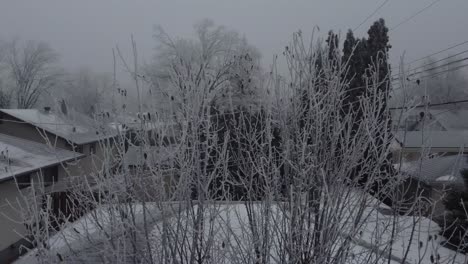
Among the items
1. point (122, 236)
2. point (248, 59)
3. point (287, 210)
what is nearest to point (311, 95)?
point (287, 210)

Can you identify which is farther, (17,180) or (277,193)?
(17,180)

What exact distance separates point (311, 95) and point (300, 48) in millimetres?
496

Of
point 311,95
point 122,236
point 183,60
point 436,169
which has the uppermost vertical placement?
point 183,60

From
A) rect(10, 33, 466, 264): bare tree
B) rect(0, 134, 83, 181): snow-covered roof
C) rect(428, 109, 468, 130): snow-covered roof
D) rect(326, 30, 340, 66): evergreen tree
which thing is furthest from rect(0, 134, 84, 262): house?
rect(428, 109, 468, 130): snow-covered roof

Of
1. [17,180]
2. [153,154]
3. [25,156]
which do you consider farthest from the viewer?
[25,156]

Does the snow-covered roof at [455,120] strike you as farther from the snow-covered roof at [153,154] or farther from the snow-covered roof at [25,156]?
the snow-covered roof at [153,154]

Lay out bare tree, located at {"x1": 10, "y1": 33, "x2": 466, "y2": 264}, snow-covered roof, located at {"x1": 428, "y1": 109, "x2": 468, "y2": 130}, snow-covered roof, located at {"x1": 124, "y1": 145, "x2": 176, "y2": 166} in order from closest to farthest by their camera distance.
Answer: bare tree, located at {"x1": 10, "y1": 33, "x2": 466, "y2": 264}, snow-covered roof, located at {"x1": 124, "y1": 145, "x2": 176, "y2": 166}, snow-covered roof, located at {"x1": 428, "y1": 109, "x2": 468, "y2": 130}

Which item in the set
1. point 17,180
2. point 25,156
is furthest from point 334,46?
point 25,156

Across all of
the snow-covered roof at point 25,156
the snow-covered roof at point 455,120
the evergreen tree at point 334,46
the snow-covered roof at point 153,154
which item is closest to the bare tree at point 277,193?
the snow-covered roof at point 153,154

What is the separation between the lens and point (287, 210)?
3.96m

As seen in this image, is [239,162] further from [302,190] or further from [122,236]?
[122,236]

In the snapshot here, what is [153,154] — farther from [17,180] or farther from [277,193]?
[17,180]

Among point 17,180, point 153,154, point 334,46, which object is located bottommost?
point 17,180

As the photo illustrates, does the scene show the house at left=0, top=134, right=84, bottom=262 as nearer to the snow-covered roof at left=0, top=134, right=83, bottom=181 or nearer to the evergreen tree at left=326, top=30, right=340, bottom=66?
the snow-covered roof at left=0, top=134, right=83, bottom=181
